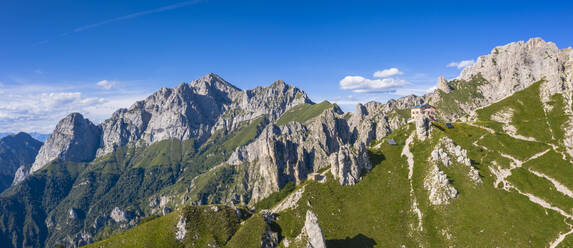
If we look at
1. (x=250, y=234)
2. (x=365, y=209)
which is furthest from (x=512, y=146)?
(x=250, y=234)

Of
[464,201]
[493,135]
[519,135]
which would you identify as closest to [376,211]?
[464,201]

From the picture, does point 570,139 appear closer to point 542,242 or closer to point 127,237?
point 542,242

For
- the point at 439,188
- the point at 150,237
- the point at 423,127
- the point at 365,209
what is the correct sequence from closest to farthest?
the point at 150,237
the point at 439,188
the point at 365,209
the point at 423,127

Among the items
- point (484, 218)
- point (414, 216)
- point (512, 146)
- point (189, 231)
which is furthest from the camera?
point (512, 146)

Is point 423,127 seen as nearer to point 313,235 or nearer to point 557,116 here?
point 557,116

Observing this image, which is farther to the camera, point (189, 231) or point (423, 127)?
point (423, 127)

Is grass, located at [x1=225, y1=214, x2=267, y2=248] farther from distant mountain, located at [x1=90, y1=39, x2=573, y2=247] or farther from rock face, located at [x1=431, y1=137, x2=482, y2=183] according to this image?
rock face, located at [x1=431, y1=137, x2=482, y2=183]

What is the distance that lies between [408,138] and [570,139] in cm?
7837

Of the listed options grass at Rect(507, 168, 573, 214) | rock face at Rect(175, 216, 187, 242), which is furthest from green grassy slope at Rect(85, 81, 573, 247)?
rock face at Rect(175, 216, 187, 242)

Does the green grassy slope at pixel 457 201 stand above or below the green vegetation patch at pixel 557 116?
below

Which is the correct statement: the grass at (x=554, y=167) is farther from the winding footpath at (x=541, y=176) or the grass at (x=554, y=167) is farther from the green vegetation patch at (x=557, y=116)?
the green vegetation patch at (x=557, y=116)

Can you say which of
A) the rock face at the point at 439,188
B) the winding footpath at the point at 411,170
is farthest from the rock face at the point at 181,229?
the rock face at the point at 439,188

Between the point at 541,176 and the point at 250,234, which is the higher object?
the point at 541,176

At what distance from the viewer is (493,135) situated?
6422 inches
